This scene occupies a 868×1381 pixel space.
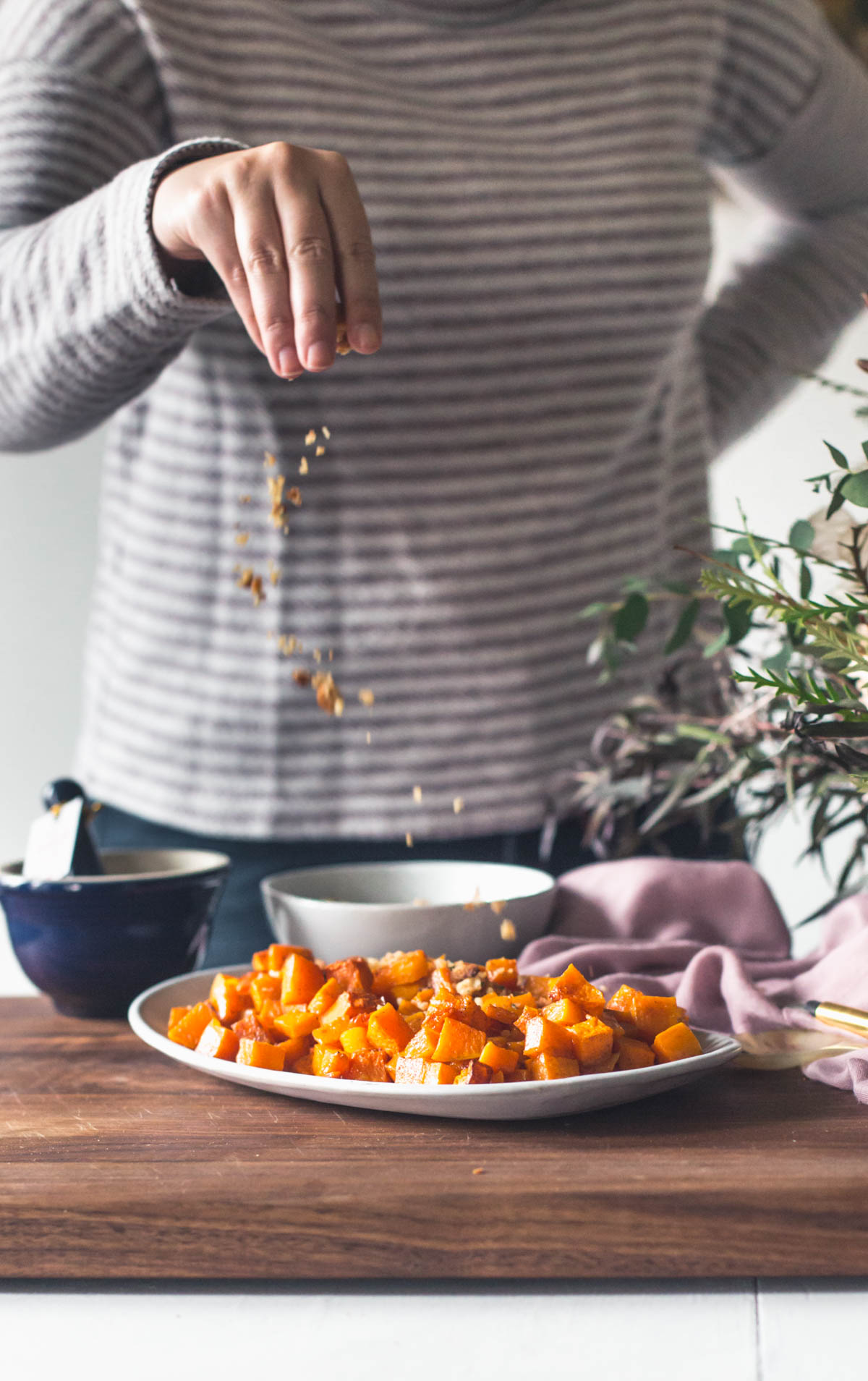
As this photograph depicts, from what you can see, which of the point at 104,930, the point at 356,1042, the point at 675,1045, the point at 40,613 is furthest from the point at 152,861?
the point at 40,613

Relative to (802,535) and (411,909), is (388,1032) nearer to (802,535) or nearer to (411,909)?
(411,909)

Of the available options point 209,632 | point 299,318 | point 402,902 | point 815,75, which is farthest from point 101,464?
point 299,318

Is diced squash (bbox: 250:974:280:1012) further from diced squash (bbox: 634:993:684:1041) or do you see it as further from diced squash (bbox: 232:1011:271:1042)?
diced squash (bbox: 634:993:684:1041)

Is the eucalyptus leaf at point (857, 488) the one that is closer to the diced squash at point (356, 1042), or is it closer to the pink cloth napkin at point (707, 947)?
the pink cloth napkin at point (707, 947)

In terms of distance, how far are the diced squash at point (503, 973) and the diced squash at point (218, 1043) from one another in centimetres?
15

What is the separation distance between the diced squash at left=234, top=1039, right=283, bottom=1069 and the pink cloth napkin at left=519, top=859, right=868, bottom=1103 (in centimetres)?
24

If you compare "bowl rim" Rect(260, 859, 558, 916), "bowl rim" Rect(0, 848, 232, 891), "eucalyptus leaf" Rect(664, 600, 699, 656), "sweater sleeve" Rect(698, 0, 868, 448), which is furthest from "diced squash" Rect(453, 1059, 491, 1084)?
"sweater sleeve" Rect(698, 0, 868, 448)

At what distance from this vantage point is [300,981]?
28.4 inches

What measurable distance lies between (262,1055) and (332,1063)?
42 mm

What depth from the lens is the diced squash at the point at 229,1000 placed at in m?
0.73

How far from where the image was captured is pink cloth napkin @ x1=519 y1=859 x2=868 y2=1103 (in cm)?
77

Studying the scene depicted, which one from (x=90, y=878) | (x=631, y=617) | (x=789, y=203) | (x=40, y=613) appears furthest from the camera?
(x=40, y=613)

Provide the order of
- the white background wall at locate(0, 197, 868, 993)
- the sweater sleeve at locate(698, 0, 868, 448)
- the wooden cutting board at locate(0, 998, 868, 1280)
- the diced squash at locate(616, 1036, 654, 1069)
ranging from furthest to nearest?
the white background wall at locate(0, 197, 868, 993) → the sweater sleeve at locate(698, 0, 868, 448) → the diced squash at locate(616, 1036, 654, 1069) → the wooden cutting board at locate(0, 998, 868, 1280)

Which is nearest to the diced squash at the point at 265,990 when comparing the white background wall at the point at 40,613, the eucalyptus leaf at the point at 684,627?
the eucalyptus leaf at the point at 684,627
